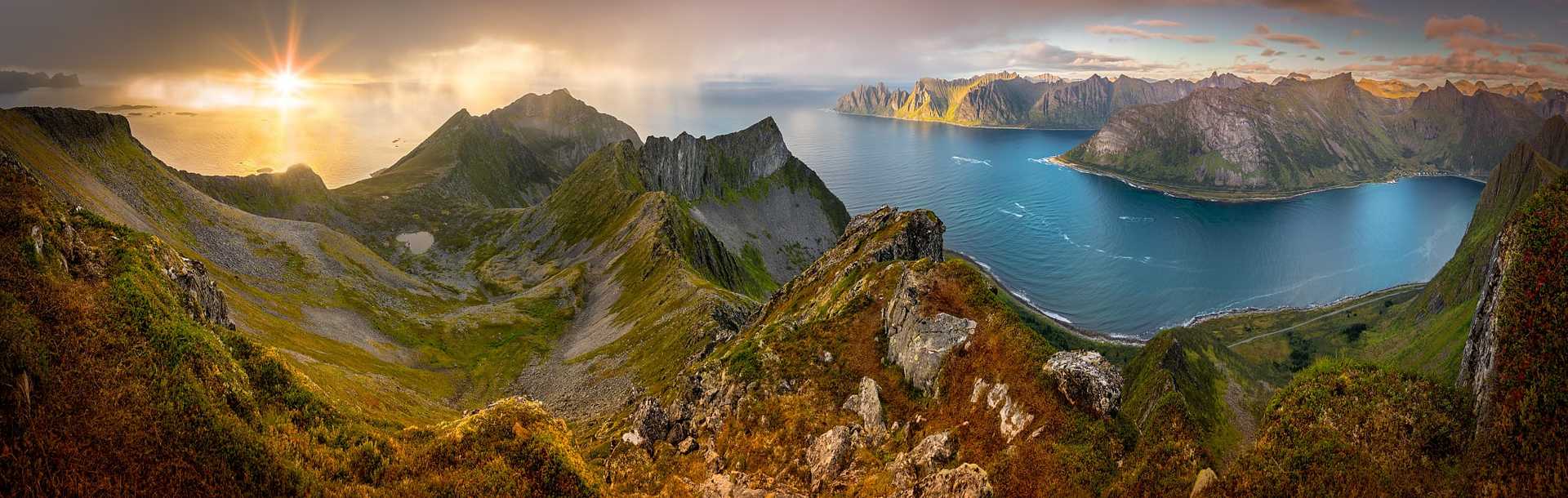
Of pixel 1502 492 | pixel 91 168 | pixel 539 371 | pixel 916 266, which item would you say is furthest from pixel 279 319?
pixel 1502 492

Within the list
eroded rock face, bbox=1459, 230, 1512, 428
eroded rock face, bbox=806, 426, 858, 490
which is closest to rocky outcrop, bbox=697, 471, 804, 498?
eroded rock face, bbox=806, 426, 858, 490

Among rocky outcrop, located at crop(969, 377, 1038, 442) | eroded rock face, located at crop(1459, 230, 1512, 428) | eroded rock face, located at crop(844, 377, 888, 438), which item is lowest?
eroded rock face, located at crop(844, 377, 888, 438)

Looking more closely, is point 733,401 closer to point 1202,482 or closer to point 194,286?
point 1202,482

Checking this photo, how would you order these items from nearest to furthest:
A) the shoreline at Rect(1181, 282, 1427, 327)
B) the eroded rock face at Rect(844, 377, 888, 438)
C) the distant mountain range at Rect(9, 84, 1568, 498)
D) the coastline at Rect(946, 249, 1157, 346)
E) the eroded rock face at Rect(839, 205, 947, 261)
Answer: the distant mountain range at Rect(9, 84, 1568, 498), the eroded rock face at Rect(844, 377, 888, 438), the eroded rock face at Rect(839, 205, 947, 261), the coastline at Rect(946, 249, 1157, 346), the shoreline at Rect(1181, 282, 1427, 327)

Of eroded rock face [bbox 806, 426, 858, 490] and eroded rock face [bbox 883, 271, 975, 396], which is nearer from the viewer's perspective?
eroded rock face [bbox 806, 426, 858, 490]

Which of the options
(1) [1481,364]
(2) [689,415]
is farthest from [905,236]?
(1) [1481,364]

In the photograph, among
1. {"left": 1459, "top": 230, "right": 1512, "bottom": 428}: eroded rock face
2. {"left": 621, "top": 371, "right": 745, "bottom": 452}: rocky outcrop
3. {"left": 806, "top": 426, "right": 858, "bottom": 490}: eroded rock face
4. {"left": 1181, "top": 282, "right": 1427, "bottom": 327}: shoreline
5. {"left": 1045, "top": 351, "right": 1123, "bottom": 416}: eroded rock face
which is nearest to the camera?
{"left": 1459, "top": 230, "right": 1512, "bottom": 428}: eroded rock face

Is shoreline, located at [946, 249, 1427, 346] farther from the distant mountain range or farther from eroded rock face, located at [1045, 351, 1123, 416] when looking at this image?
eroded rock face, located at [1045, 351, 1123, 416]

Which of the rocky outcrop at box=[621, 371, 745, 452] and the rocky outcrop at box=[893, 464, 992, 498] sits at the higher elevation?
the rocky outcrop at box=[893, 464, 992, 498]
